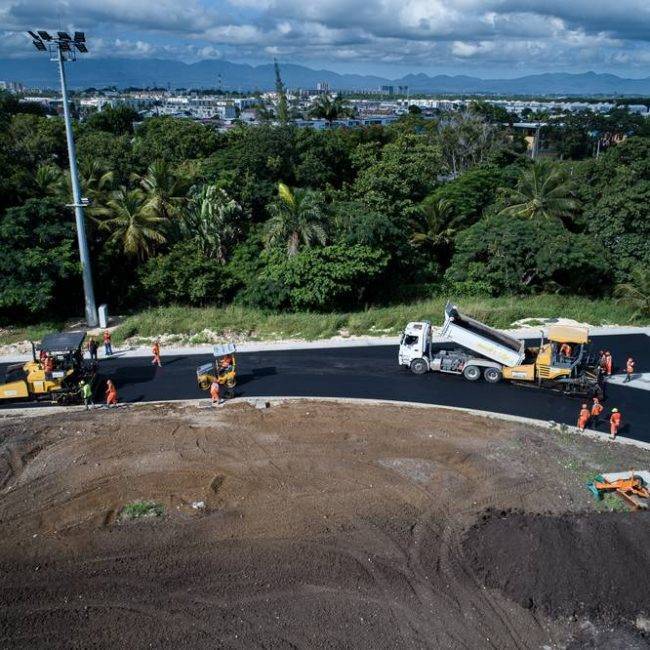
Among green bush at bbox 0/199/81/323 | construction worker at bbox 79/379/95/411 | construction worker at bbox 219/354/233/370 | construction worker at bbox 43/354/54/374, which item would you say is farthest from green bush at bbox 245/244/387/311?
construction worker at bbox 43/354/54/374

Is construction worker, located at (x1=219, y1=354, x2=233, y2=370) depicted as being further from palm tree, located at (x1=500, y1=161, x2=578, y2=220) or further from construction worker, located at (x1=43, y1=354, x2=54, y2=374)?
palm tree, located at (x1=500, y1=161, x2=578, y2=220)

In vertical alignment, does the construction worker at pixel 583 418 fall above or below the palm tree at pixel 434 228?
below

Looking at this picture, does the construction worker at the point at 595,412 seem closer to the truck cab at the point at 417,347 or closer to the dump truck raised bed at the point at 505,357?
the dump truck raised bed at the point at 505,357

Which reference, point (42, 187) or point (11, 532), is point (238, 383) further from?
point (42, 187)

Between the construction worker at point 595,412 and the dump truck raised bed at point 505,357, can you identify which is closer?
the construction worker at point 595,412

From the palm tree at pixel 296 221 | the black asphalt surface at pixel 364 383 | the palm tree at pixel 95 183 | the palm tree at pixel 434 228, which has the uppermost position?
the palm tree at pixel 95 183

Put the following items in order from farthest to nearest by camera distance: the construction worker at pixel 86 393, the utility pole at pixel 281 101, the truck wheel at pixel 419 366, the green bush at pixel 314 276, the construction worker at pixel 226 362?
the utility pole at pixel 281 101 < the green bush at pixel 314 276 < the truck wheel at pixel 419 366 < the construction worker at pixel 226 362 < the construction worker at pixel 86 393

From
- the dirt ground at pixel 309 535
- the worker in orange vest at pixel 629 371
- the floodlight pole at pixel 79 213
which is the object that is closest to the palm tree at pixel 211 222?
the floodlight pole at pixel 79 213
